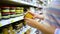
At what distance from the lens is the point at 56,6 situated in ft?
2.94

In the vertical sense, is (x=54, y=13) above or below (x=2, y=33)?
above

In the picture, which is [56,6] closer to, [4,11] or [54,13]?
[54,13]

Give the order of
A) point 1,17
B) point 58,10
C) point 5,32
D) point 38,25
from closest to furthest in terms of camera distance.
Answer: point 58,10 → point 38,25 → point 1,17 → point 5,32

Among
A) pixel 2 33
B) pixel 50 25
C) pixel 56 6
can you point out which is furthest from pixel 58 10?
pixel 2 33

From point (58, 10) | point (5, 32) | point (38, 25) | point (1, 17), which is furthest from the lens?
point (5, 32)

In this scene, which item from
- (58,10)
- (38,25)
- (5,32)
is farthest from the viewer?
(5,32)

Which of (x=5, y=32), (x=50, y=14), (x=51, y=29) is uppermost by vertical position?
(x=50, y=14)

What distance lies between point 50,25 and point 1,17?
55 centimetres

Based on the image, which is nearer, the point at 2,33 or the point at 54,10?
the point at 54,10

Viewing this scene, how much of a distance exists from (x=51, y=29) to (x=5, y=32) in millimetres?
645

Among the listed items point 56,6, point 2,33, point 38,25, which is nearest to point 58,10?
point 56,6

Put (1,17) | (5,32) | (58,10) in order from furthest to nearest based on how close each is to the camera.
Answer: (5,32) → (1,17) → (58,10)

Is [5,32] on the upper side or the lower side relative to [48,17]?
lower

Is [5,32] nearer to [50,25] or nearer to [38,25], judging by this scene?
[38,25]
